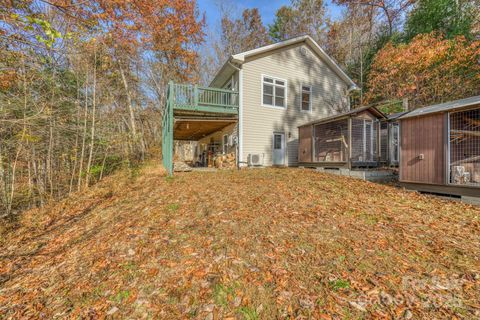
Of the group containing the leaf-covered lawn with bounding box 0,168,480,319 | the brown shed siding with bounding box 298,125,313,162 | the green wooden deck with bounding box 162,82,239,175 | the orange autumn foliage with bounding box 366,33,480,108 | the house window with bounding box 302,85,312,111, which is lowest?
the leaf-covered lawn with bounding box 0,168,480,319

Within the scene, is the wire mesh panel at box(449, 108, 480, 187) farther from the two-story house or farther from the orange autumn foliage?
the orange autumn foliage

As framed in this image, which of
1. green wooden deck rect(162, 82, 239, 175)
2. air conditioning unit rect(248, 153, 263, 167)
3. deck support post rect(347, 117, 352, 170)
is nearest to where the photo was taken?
deck support post rect(347, 117, 352, 170)

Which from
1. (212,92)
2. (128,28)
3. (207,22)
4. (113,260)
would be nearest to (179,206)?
(113,260)

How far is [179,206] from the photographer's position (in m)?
4.89

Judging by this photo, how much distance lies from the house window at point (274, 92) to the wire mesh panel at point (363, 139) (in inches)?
165

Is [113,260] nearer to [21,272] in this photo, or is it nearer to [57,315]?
[57,315]

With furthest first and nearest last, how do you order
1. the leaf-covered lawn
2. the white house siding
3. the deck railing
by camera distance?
the white house siding, the deck railing, the leaf-covered lawn

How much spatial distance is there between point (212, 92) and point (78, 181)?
6448 mm

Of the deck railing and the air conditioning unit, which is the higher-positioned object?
the deck railing

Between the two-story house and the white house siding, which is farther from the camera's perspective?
the white house siding

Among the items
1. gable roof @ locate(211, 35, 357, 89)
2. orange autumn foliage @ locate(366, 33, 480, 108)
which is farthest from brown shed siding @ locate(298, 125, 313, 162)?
orange autumn foliage @ locate(366, 33, 480, 108)

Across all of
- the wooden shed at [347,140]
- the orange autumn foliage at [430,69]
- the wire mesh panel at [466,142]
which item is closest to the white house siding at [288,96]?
the wooden shed at [347,140]

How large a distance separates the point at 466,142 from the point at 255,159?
7.51 m

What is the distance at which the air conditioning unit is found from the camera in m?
10.8
